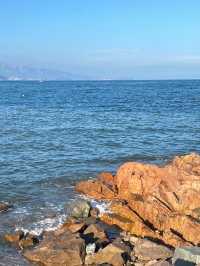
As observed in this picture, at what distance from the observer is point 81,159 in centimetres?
4012

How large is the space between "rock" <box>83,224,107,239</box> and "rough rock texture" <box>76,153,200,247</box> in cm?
175

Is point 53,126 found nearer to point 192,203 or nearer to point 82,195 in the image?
point 82,195

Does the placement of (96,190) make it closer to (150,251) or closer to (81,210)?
(81,210)

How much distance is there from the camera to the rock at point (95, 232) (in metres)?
22.6

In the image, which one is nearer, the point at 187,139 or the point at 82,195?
the point at 82,195

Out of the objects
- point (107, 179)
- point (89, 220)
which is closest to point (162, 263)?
point (89, 220)

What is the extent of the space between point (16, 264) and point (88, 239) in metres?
3.61

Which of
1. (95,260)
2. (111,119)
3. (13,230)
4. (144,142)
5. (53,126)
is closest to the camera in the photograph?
(95,260)

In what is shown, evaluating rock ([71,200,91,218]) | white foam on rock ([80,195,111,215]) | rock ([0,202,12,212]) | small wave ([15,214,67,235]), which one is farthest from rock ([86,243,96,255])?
rock ([0,202,12,212])

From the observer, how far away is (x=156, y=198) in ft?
84.4

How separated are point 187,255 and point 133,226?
567cm

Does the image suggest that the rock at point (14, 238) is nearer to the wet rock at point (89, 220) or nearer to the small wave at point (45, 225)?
the small wave at point (45, 225)

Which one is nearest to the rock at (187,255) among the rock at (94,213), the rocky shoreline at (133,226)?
the rocky shoreline at (133,226)

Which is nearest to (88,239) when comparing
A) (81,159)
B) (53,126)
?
(81,159)
